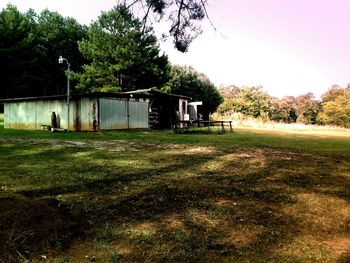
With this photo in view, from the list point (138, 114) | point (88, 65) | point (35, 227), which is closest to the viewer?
point (35, 227)

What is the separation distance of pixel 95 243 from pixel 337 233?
2666 millimetres

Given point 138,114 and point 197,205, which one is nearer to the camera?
point 197,205

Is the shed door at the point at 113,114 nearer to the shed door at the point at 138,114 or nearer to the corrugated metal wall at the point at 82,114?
the corrugated metal wall at the point at 82,114

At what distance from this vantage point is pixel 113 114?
874 inches

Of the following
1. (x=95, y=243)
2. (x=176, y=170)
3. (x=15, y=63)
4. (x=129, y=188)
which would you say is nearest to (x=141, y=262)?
(x=95, y=243)

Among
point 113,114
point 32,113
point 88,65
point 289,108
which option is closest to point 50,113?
point 32,113

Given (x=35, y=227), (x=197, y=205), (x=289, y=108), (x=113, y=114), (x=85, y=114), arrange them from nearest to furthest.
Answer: (x=35, y=227) < (x=197, y=205) < (x=85, y=114) < (x=113, y=114) < (x=289, y=108)

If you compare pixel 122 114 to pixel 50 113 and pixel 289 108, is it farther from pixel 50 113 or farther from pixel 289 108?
pixel 289 108

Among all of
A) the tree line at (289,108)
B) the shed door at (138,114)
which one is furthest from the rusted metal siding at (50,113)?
the tree line at (289,108)

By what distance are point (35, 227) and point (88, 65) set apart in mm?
42349

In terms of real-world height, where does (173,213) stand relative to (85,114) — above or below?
below

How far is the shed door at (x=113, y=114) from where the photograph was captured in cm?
2147

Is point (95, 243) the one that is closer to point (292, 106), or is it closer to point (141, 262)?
point (141, 262)

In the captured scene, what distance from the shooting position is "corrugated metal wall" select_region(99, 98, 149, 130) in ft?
70.7
